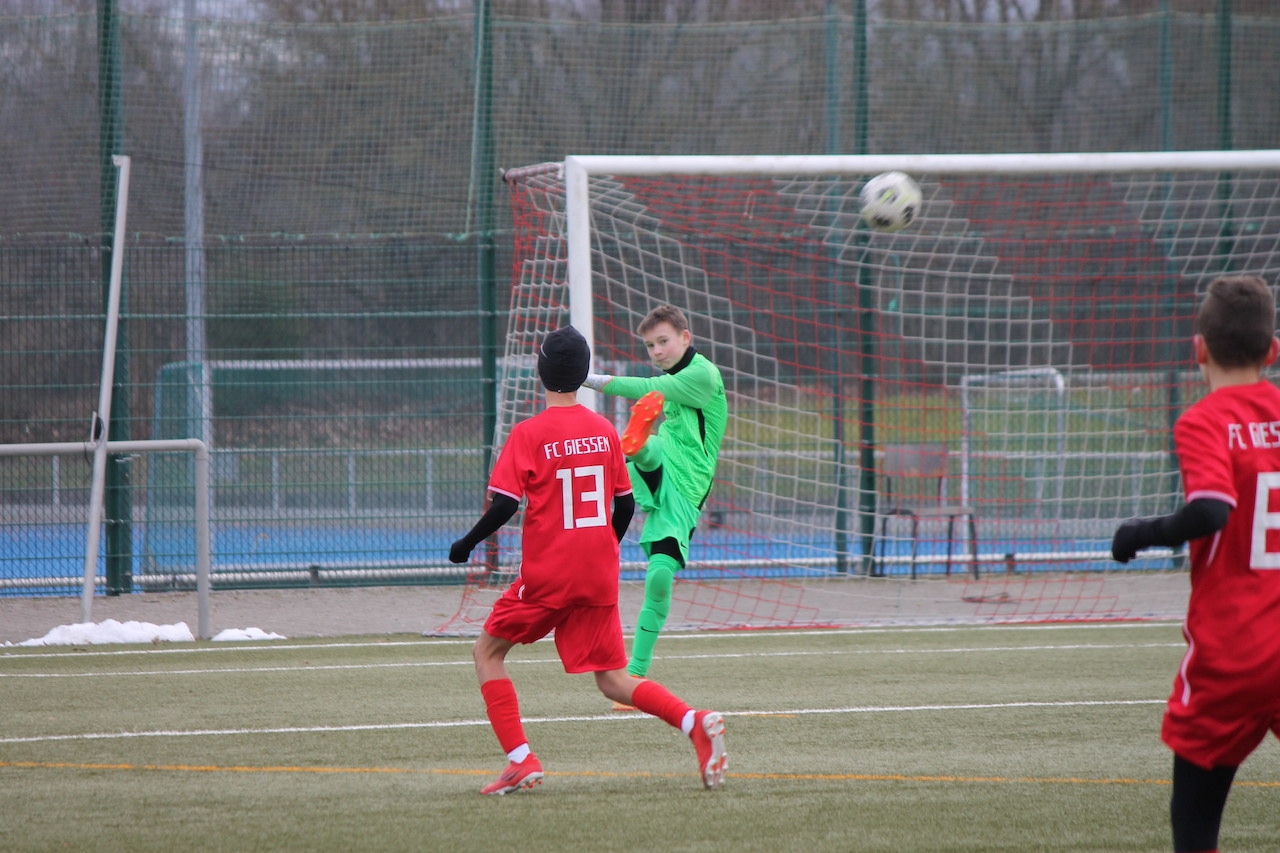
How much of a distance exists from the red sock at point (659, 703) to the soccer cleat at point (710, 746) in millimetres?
93

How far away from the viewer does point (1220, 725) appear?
2.91 metres

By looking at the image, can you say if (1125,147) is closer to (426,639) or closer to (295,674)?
(426,639)

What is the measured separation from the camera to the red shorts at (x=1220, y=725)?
2902 mm

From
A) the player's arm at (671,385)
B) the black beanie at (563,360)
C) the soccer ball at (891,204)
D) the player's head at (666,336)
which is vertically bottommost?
the player's arm at (671,385)

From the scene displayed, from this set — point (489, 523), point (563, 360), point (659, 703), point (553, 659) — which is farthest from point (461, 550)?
point (553, 659)

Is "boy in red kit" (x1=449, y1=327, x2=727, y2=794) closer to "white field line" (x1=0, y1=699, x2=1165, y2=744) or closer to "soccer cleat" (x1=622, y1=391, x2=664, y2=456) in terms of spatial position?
"soccer cleat" (x1=622, y1=391, x2=664, y2=456)

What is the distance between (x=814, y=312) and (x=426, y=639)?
509cm

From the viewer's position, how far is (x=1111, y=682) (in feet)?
22.5

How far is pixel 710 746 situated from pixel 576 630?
59 cm

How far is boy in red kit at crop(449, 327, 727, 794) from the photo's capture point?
4.38m

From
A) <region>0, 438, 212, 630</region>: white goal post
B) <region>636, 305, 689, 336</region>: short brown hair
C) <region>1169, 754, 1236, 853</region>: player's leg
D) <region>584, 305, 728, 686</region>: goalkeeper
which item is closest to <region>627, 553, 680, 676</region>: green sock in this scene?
<region>584, 305, 728, 686</region>: goalkeeper

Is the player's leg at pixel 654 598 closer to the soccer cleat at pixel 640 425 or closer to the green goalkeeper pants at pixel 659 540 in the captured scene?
the green goalkeeper pants at pixel 659 540

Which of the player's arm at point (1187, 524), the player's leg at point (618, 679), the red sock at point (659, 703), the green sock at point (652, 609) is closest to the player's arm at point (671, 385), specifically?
the green sock at point (652, 609)

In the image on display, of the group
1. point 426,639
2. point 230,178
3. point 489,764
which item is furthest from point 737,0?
point 489,764
